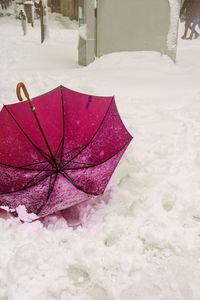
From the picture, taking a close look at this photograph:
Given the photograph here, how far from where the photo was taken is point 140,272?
1668 mm

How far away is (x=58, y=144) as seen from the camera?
230 centimetres

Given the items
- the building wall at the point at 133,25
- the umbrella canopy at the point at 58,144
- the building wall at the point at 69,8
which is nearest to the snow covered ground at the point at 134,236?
the umbrella canopy at the point at 58,144

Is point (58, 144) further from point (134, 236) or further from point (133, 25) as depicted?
point (133, 25)

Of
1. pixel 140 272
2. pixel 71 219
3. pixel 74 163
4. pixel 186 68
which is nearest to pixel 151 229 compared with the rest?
pixel 140 272

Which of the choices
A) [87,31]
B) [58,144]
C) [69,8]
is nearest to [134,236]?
[58,144]

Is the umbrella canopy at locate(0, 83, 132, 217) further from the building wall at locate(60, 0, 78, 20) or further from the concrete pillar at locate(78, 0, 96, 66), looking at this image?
the building wall at locate(60, 0, 78, 20)

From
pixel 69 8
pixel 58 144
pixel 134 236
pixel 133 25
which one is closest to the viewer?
pixel 134 236

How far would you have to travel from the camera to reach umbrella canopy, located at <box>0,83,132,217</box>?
2.09 metres

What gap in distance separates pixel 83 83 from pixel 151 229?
130 inches

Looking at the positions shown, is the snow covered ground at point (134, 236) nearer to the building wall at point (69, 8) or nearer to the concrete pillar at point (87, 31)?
the concrete pillar at point (87, 31)

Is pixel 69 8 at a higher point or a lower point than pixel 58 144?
higher

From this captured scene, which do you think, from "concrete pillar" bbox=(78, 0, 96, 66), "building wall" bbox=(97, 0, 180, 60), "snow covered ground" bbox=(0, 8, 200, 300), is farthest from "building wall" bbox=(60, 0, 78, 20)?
"snow covered ground" bbox=(0, 8, 200, 300)

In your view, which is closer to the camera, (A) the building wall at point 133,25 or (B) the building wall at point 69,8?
(A) the building wall at point 133,25

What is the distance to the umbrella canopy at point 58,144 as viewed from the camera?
6.84ft
